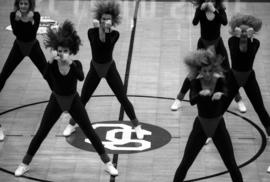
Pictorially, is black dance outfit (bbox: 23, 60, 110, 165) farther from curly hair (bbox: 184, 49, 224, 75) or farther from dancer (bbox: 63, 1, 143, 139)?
curly hair (bbox: 184, 49, 224, 75)

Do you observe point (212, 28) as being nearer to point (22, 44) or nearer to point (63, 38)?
point (22, 44)

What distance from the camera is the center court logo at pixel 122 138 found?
1220 centimetres

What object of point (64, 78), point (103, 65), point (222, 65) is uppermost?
point (64, 78)

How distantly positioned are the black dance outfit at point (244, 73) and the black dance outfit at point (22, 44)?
3048 millimetres

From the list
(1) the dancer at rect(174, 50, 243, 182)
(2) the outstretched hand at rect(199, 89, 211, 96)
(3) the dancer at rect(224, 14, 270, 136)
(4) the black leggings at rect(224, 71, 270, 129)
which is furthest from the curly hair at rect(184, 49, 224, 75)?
(4) the black leggings at rect(224, 71, 270, 129)

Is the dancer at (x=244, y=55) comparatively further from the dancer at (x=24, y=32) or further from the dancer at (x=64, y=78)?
the dancer at (x=24, y=32)

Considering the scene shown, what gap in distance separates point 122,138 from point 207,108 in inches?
106

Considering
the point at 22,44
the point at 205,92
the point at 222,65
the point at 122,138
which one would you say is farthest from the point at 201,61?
the point at 22,44

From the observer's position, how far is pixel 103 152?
36.7 feet

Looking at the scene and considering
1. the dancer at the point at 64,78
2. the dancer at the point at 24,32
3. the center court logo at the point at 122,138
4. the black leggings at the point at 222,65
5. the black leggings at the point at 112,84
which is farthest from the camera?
the black leggings at the point at 222,65

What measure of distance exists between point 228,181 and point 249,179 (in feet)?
1.00

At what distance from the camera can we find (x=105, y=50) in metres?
11.9

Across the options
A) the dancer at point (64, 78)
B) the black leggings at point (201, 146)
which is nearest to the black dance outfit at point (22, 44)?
the dancer at point (64, 78)

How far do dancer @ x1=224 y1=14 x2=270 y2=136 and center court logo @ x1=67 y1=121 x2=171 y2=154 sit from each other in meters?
1.32
